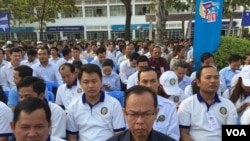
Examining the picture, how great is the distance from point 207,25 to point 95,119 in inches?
182

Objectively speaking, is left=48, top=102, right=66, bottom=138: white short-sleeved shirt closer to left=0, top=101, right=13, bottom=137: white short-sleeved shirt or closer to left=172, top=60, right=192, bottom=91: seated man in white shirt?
left=0, top=101, right=13, bottom=137: white short-sleeved shirt

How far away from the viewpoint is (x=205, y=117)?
352 cm

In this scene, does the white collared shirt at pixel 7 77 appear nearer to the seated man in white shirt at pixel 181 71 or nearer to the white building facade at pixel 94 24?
the seated man in white shirt at pixel 181 71

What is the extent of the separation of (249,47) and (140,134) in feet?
26.2

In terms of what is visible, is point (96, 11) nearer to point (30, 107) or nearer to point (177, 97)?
point (177, 97)

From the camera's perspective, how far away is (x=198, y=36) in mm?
7504

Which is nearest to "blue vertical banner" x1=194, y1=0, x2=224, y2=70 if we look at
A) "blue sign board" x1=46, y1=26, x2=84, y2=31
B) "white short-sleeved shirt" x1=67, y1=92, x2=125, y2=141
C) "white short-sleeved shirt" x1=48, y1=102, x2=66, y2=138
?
"white short-sleeved shirt" x1=67, y1=92, x2=125, y2=141

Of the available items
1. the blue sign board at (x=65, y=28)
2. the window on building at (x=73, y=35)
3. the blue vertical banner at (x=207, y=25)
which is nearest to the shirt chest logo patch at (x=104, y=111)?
the blue vertical banner at (x=207, y=25)

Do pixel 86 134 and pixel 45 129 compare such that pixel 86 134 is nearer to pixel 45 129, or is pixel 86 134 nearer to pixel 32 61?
pixel 45 129

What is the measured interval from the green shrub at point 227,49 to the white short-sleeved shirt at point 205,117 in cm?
559

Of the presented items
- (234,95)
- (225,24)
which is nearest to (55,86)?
(234,95)

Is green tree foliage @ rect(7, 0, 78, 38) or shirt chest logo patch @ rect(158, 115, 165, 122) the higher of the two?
green tree foliage @ rect(7, 0, 78, 38)

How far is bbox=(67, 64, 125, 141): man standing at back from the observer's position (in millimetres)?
3561

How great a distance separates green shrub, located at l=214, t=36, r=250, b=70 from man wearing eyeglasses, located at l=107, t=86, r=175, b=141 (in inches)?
272
